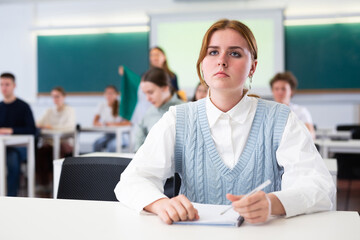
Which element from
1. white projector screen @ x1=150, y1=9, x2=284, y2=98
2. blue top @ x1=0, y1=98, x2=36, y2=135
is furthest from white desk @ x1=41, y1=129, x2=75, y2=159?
white projector screen @ x1=150, y1=9, x2=284, y2=98

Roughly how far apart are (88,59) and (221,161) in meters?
6.02

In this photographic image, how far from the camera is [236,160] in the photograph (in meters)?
1.26

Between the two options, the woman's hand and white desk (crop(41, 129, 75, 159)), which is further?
white desk (crop(41, 129, 75, 159))

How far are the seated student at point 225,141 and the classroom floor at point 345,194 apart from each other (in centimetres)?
271

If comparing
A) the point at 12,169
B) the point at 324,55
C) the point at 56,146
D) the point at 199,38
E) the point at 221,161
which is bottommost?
the point at 12,169

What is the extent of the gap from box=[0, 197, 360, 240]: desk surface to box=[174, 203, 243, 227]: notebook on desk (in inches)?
0.7

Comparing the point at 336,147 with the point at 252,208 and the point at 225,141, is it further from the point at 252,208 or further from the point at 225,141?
the point at 252,208

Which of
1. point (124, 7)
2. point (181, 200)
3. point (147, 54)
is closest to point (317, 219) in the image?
point (181, 200)

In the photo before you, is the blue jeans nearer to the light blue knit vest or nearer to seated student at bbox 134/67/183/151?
seated student at bbox 134/67/183/151

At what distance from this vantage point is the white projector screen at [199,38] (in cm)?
620

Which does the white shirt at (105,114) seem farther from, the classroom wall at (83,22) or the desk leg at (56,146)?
the desk leg at (56,146)

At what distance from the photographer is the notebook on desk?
3.03 ft

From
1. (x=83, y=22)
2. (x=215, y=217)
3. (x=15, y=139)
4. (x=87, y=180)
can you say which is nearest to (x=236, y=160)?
(x=215, y=217)

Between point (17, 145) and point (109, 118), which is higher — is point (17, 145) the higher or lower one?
the lower one
